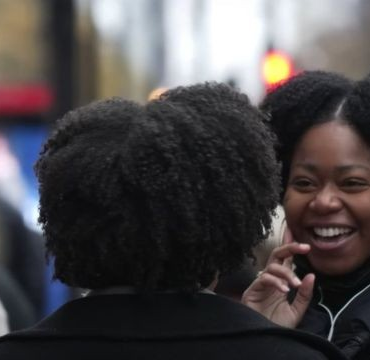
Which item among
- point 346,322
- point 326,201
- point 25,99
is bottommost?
point 346,322

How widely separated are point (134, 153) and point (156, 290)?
258mm

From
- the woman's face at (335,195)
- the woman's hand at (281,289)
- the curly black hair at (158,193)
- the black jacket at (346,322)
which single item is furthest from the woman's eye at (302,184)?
the curly black hair at (158,193)

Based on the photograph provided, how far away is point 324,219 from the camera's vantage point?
10.1 feet

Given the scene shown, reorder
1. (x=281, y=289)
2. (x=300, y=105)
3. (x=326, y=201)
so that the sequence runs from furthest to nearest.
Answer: (x=300, y=105), (x=326, y=201), (x=281, y=289)

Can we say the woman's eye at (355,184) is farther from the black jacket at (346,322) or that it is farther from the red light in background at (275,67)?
the red light in background at (275,67)

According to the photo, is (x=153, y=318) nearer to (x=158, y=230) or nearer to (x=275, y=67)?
(x=158, y=230)

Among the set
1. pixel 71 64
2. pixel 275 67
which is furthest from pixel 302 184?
pixel 275 67

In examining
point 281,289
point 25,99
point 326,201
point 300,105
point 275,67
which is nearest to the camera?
point 281,289

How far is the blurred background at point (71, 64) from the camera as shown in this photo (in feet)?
30.4

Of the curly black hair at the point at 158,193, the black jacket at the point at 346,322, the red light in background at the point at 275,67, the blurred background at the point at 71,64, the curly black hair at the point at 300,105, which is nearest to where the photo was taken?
the curly black hair at the point at 158,193

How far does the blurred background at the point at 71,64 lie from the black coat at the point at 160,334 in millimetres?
5505

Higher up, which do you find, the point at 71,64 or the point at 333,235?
the point at 71,64

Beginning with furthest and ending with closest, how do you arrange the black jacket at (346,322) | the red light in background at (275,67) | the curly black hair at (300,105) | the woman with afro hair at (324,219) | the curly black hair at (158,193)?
the red light in background at (275,67)
the curly black hair at (300,105)
the woman with afro hair at (324,219)
the black jacket at (346,322)
the curly black hair at (158,193)

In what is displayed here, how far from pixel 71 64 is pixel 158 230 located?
22.8 ft
